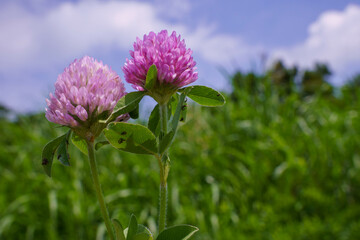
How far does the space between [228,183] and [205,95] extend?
2351 mm

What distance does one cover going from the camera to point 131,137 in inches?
18.2

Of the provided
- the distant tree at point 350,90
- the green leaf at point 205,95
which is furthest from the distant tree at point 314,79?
the green leaf at point 205,95

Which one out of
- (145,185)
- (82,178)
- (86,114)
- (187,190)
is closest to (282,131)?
(187,190)

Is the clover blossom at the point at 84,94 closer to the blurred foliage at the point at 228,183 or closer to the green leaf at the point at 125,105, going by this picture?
the green leaf at the point at 125,105

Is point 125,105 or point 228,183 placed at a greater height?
point 228,183

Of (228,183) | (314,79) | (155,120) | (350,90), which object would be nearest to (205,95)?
(155,120)

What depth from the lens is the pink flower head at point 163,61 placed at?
459 millimetres

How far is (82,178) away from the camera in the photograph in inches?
120

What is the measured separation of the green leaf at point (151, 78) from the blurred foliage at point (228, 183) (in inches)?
80.6

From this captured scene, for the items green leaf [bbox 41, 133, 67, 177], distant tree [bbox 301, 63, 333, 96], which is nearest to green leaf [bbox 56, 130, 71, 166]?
green leaf [bbox 41, 133, 67, 177]

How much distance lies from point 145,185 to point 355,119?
1.91 m

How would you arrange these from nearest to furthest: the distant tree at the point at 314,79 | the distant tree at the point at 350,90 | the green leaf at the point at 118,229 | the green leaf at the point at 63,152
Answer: the green leaf at the point at 118,229 → the green leaf at the point at 63,152 → the distant tree at the point at 350,90 → the distant tree at the point at 314,79

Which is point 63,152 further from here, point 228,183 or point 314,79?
point 314,79

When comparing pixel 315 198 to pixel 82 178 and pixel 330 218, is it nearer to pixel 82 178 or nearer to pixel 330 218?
pixel 330 218
